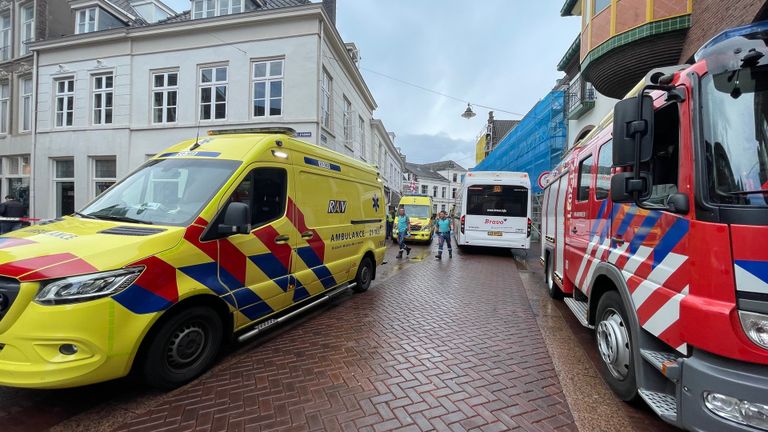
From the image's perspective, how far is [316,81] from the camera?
13.4 m

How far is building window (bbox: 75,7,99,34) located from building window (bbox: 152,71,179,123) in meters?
5.45

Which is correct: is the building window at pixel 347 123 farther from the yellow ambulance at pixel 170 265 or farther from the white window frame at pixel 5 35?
the white window frame at pixel 5 35

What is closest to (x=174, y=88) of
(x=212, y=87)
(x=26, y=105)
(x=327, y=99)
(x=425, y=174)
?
(x=212, y=87)

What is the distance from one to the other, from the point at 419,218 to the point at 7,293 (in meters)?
16.1

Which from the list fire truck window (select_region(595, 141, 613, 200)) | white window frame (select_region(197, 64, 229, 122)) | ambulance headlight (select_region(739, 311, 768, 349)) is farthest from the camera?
white window frame (select_region(197, 64, 229, 122))

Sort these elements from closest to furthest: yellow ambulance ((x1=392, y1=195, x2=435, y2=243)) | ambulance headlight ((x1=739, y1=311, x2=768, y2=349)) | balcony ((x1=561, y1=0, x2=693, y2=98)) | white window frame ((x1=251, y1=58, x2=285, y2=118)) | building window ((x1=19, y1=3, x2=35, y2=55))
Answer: ambulance headlight ((x1=739, y1=311, x2=768, y2=349)), balcony ((x1=561, y1=0, x2=693, y2=98)), white window frame ((x1=251, y1=58, x2=285, y2=118)), yellow ambulance ((x1=392, y1=195, x2=435, y2=243)), building window ((x1=19, y1=3, x2=35, y2=55))

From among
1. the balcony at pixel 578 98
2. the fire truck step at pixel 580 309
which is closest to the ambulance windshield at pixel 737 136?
the fire truck step at pixel 580 309

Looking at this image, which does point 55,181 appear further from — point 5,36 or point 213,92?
point 213,92

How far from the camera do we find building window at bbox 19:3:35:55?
17766 millimetres

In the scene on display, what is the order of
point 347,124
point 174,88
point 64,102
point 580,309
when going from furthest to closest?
1. point 347,124
2. point 64,102
3. point 174,88
4. point 580,309

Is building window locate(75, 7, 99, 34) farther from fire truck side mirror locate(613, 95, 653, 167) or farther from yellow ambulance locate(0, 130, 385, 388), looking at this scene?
fire truck side mirror locate(613, 95, 653, 167)

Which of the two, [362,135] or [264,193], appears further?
[362,135]

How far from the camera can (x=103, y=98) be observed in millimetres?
15992

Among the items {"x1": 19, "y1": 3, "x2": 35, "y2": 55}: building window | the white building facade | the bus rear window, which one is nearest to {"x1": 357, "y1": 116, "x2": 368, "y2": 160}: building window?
the white building facade
